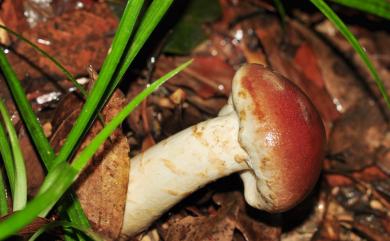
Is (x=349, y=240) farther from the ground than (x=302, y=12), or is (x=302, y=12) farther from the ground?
(x=302, y=12)

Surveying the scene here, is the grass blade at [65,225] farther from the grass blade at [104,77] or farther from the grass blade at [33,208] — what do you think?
the grass blade at [33,208]

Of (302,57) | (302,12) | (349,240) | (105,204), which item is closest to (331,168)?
(349,240)

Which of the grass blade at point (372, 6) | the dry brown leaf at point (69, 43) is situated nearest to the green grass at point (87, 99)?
the dry brown leaf at point (69, 43)

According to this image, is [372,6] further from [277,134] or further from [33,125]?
[33,125]

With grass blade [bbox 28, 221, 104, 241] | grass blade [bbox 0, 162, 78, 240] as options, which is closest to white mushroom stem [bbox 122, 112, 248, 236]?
grass blade [bbox 28, 221, 104, 241]

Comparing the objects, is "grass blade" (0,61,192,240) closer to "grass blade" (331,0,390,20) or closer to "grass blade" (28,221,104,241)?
"grass blade" (28,221,104,241)

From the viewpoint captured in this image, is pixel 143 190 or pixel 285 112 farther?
pixel 143 190

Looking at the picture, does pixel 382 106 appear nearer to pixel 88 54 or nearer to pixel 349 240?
pixel 349 240
